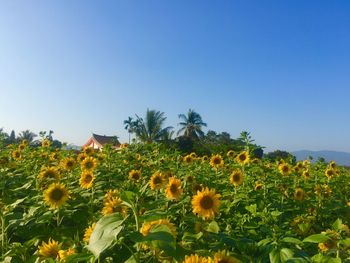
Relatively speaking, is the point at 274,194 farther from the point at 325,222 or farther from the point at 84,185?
the point at 84,185

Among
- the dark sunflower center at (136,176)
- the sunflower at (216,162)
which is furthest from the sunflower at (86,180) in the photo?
the sunflower at (216,162)

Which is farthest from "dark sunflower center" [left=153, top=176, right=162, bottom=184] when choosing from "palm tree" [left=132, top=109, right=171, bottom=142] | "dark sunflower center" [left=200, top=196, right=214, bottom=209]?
"palm tree" [left=132, top=109, right=171, bottom=142]

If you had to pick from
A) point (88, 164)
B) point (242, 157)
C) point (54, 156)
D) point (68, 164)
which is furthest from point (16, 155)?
point (242, 157)

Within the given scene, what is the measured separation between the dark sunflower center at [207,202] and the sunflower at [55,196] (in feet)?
4.17

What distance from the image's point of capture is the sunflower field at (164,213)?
5.97 ft

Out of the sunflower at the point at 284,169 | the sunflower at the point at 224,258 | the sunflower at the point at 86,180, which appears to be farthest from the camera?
the sunflower at the point at 284,169

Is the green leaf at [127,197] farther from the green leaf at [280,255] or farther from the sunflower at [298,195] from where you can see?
the sunflower at [298,195]

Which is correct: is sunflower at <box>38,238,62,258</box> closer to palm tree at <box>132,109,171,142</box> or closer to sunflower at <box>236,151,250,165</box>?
sunflower at <box>236,151,250,165</box>

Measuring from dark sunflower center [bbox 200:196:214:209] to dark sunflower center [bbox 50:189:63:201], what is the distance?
1302 millimetres

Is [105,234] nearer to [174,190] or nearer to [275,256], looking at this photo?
[275,256]

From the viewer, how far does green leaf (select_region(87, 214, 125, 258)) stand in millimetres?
1510

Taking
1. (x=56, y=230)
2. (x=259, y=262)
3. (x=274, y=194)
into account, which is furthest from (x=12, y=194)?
(x=259, y=262)

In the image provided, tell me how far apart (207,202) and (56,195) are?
4.51 ft

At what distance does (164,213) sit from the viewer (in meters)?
1.76
